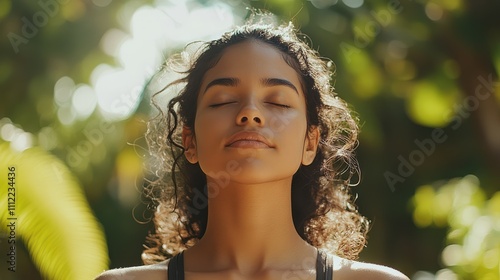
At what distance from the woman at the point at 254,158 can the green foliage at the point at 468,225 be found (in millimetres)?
1953

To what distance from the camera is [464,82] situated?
280 inches

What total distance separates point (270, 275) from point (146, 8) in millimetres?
4487

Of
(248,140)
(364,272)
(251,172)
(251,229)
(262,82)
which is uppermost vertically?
(262,82)

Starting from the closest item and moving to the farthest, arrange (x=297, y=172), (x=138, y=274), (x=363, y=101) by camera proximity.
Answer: (x=138, y=274) → (x=297, y=172) → (x=363, y=101)

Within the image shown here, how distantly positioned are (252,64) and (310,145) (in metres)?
0.42

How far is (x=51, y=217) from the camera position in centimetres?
551

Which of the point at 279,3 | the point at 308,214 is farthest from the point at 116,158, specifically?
the point at 308,214

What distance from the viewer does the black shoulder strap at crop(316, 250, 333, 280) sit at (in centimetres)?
308

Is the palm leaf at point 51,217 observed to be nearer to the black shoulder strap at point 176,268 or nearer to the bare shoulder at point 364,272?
the black shoulder strap at point 176,268

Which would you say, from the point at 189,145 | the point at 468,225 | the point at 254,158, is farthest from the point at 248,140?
the point at 468,225

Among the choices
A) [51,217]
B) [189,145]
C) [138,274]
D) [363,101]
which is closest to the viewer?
[138,274]

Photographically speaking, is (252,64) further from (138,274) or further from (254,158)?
(138,274)

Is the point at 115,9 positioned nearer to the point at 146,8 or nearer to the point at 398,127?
the point at 146,8

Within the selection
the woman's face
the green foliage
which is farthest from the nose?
the green foliage
